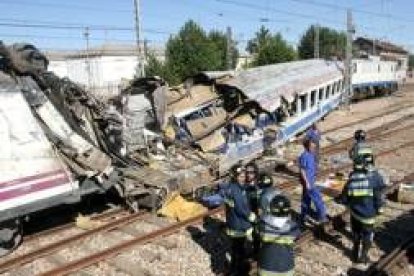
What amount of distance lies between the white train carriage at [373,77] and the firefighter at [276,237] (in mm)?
28181

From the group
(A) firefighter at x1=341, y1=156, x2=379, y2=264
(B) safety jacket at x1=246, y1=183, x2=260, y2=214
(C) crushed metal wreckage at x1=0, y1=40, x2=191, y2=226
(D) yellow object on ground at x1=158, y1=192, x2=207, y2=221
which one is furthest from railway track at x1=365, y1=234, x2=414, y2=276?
(C) crushed metal wreckage at x1=0, y1=40, x2=191, y2=226

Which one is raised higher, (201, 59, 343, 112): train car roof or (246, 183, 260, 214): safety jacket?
(201, 59, 343, 112): train car roof

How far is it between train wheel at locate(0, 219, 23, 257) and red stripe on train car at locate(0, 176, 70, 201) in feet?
1.99

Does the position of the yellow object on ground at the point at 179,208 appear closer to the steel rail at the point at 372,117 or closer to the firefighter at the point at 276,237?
the firefighter at the point at 276,237

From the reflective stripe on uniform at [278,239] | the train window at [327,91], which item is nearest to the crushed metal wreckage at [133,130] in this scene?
the train window at [327,91]

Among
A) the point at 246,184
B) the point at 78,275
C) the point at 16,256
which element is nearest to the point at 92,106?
the point at 16,256

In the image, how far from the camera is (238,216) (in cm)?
884

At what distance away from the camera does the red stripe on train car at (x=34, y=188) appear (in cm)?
1067

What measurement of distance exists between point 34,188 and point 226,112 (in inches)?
353

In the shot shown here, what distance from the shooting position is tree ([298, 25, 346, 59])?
8081 centimetres

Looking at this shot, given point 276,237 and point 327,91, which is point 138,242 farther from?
point 327,91

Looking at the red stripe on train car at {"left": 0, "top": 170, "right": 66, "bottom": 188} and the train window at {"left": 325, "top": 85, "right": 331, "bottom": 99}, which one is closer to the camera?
the red stripe on train car at {"left": 0, "top": 170, "right": 66, "bottom": 188}

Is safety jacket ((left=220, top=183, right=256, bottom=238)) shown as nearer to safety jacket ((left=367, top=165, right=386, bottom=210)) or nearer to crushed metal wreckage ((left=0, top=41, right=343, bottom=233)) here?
safety jacket ((left=367, top=165, right=386, bottom=210))

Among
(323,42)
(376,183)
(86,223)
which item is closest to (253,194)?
(376,183)
